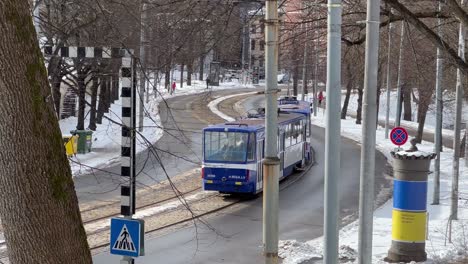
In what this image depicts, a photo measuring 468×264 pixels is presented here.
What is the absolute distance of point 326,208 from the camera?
22.5ft

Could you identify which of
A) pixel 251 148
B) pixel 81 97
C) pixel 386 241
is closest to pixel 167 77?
pixel 81 97

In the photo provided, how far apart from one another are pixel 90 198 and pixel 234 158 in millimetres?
4680

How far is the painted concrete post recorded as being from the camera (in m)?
13.6

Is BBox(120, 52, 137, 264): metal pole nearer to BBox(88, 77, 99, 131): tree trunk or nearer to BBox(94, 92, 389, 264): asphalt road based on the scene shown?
BBox(88, 77, 99, 131): tree trunk

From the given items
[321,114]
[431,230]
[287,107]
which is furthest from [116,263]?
[321,114]

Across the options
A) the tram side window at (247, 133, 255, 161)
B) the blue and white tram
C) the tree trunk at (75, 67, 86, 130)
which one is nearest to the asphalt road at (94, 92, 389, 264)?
the blue and white tram

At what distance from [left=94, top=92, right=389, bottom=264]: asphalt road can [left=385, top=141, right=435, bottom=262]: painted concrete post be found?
305 centimetres

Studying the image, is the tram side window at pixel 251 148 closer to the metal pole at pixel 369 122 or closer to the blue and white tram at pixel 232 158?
the blue and white tram at pixel 232 158

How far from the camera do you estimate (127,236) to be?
8.78 metres

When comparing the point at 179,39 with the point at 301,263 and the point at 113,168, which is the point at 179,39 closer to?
the point at 301,263

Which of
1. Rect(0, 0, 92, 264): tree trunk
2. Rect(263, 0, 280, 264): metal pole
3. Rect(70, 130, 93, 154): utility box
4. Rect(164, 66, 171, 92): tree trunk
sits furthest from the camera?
Rect(70, 130, 93, 154): utility box

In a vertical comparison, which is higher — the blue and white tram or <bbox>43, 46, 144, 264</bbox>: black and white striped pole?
<bbox>43, 46, 144, 264</bbox>: black and white striped pole

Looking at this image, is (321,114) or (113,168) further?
(321,114)

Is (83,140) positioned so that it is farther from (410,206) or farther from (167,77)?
(410,206)
